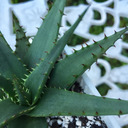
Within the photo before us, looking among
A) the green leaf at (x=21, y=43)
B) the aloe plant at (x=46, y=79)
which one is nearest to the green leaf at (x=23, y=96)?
the aloe plant at (x=46, y=79)

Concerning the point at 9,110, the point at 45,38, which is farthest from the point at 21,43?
the point at 9,110

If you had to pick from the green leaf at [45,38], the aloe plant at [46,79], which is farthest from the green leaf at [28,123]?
the green leaf at [45,38]

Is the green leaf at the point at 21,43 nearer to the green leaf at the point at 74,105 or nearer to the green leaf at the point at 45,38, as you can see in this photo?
the green leaf at the point at 45,38

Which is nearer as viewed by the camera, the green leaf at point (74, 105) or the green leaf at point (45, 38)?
the green leaf at point (74, 105)

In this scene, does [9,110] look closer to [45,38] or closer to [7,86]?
[7,86]

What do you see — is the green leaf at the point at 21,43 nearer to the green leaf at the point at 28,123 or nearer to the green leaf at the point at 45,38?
the green leaf at the point at 45,38

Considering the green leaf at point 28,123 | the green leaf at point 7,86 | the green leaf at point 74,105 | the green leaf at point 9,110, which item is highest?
the green leaf at point 7,86

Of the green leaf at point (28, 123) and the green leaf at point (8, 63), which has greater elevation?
the green leaf at point (8, 63)

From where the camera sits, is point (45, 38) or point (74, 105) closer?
point (74, 105)
